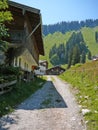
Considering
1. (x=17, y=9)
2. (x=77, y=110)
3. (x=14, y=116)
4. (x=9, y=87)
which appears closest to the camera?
(x=14, y=116)

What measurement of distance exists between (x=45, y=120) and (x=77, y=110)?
127 inches

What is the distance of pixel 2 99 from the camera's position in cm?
1688

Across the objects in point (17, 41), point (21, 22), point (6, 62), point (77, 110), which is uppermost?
point (21, 22)

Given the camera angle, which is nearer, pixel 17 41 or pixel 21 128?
pixel 21 128

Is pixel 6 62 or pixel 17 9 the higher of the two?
pixel 17 9

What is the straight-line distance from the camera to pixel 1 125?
467 inches

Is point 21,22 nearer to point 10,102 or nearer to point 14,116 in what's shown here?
point 10,102

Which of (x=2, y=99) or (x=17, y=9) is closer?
(x=2, y=99)

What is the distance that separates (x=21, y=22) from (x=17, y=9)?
4.00ft

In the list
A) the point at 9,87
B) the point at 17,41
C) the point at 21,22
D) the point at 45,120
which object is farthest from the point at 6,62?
the point at 45,120

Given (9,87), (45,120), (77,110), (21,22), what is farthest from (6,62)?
(45,120)

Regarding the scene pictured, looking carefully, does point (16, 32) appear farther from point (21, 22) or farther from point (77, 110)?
point (77, 110)

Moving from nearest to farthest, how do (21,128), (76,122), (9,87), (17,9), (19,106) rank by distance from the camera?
(21,128), (76,122), (19,106), (9,87), (17,9)

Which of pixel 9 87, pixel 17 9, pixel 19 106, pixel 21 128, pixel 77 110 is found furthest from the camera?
pixel 17 9
